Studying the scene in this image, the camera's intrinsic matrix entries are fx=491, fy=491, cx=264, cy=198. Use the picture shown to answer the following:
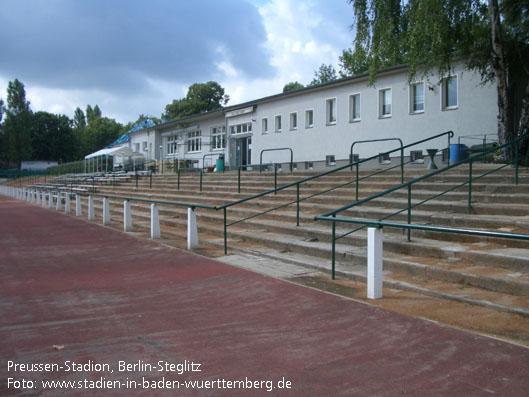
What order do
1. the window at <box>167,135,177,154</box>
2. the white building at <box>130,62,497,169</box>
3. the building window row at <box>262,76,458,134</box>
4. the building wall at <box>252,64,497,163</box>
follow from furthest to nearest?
the window at <box>167,135,177,154</box>
the building window row at <box>262,76,458,134</box>
the white building at <box>130,62,497,169</box>
the building wall at <box>252,64,497,163</box>

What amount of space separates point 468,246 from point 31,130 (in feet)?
309

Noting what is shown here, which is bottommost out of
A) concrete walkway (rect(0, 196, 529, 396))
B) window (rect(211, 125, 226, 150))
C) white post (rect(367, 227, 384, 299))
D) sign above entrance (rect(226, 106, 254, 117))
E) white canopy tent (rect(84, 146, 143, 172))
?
concrete walkway (rect(0, 196, 529, 396))

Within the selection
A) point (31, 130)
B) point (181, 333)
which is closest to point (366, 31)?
point (181, 333)

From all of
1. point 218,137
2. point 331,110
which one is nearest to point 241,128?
point 218,137

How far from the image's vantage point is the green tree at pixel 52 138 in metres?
93.0

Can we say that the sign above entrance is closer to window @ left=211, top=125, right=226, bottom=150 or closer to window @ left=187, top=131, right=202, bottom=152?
window @ left=211, top=125, right=226, bottom=150

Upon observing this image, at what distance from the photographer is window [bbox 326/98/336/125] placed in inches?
1040

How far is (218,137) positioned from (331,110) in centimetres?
1357

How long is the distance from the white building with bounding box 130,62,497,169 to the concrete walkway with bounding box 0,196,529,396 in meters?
13.9

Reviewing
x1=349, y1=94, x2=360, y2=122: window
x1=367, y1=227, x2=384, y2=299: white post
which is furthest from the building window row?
x1=367, y1=227, x2=384, y2=299: white post

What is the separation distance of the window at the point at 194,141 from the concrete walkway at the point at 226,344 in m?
33.1

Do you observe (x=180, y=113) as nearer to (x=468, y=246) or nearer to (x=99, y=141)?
(x=99, y=141)

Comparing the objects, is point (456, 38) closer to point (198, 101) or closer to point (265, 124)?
point (265, 124)

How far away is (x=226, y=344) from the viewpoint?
501 cm
